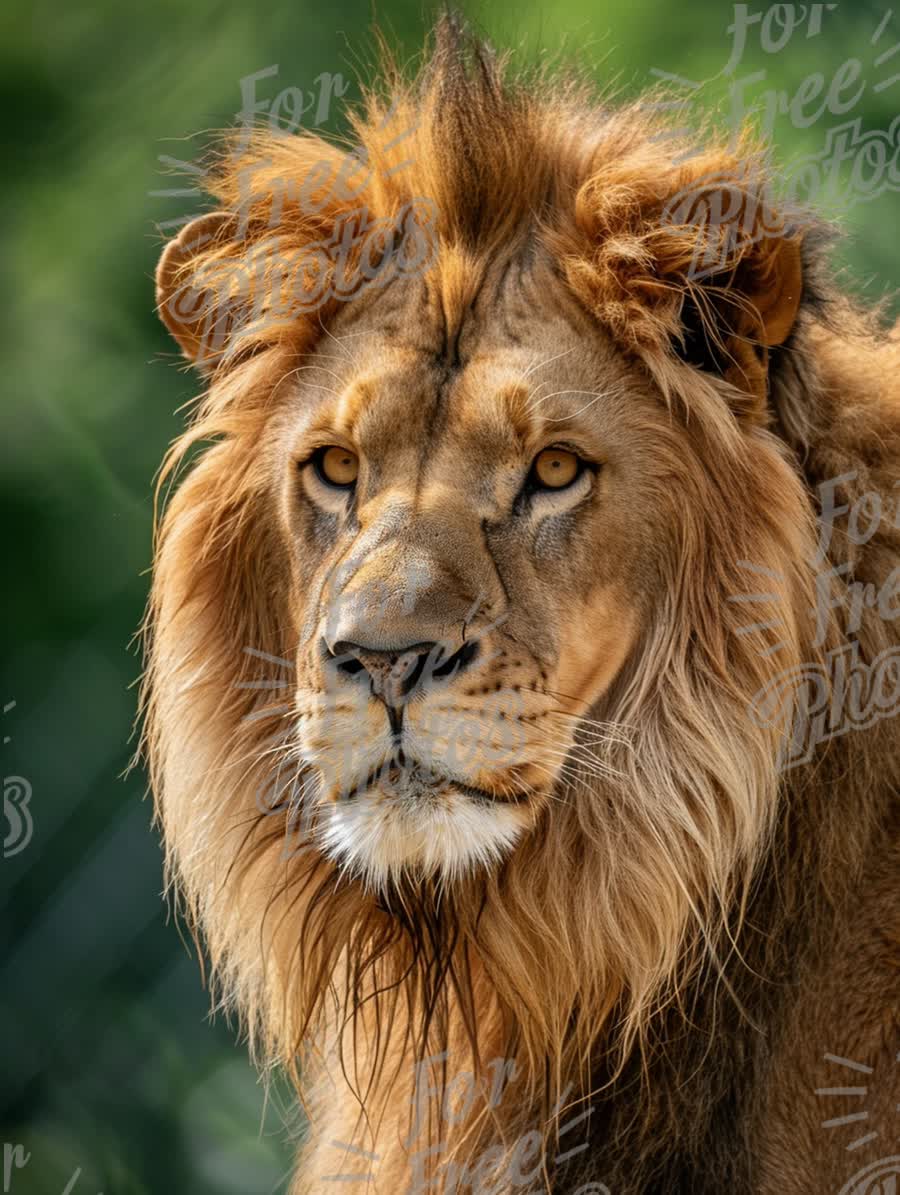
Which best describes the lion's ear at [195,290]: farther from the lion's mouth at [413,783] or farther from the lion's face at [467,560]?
the lion's mouth at [413,783]

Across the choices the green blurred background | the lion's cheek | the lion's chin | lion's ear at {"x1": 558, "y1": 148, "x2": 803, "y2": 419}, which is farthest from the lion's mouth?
the green blurred background

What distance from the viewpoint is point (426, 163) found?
1.91m

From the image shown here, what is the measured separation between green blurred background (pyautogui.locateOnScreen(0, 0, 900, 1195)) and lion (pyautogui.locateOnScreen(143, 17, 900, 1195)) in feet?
6.83

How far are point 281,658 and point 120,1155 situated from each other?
2.44m

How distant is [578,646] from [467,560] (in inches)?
6.3

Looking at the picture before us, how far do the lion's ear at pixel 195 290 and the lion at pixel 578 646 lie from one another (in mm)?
84

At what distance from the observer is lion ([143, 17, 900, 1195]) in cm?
169

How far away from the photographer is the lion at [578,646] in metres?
1.69

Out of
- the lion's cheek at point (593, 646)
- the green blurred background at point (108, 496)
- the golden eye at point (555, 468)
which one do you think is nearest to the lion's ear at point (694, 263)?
the golden eye at point (555, 468)

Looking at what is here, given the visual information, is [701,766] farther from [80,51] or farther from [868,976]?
[80,51]

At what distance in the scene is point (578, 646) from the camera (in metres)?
1.72

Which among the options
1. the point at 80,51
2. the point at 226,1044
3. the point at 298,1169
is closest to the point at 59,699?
the point at 226,1044

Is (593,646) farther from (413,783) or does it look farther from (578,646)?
(413,783)

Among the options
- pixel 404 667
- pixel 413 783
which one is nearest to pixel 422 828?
pixel 413 783
